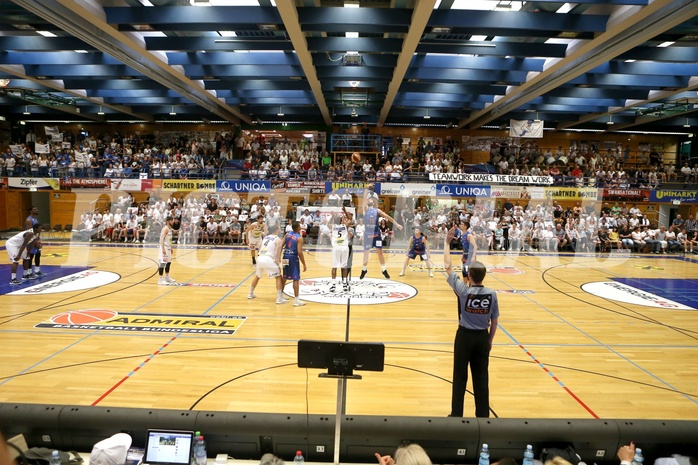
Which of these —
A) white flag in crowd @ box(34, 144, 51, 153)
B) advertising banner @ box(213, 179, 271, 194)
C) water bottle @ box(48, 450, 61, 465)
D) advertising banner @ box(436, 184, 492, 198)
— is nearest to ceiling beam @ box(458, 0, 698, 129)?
advertising banner @ box(436, 184, 492, 198)

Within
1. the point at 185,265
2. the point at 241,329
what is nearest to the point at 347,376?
the point at 241,329

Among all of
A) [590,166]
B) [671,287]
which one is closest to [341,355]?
[671,287]

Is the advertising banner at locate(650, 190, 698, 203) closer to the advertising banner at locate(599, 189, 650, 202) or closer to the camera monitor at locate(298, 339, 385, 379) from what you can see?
the advertising banner at locate(599, 189, 650, 202)

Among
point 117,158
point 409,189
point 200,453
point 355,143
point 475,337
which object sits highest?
point 355,143

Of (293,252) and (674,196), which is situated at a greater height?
(674,196)

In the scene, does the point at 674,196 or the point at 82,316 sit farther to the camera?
the point at 674,196

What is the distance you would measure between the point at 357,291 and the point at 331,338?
146 inches

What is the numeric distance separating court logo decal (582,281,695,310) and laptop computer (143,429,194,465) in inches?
417

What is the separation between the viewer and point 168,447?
11.3 ft

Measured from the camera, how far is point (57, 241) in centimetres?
1959

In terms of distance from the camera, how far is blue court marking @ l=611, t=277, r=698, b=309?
35.3 feet

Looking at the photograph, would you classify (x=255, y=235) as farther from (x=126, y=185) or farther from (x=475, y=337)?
(x=126, y=185)

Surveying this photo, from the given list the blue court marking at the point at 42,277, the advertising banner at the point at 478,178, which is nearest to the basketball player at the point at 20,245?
the blue court marking at the point at 42,277

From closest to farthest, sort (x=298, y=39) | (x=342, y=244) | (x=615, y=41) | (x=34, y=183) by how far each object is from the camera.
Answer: (x=342, y=244), (x=615, y=41), (x=298, y=39), (x=34, y=183)
